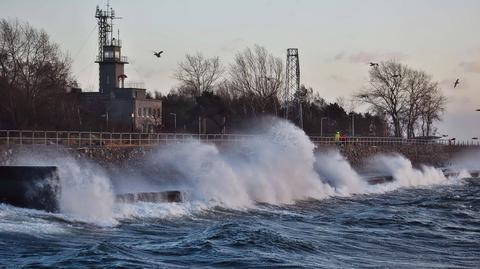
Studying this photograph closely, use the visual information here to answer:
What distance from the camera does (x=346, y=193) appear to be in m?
47.5

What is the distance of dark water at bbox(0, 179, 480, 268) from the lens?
19250 mm

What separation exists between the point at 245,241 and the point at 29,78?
5170 centimetres

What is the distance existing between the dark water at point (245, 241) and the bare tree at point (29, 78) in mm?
38732

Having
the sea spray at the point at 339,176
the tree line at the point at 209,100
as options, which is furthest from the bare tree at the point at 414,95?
the sea spray at the point at 339,176

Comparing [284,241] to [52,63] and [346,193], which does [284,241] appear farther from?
[52,63]

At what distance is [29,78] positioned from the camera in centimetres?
7031

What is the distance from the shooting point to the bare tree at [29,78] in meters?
67.7

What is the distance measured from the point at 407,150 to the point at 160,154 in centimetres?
5050

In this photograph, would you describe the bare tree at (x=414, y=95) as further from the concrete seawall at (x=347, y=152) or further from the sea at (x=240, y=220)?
the sea at (x=240, y=220)

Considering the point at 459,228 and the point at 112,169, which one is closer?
the point at 459,228

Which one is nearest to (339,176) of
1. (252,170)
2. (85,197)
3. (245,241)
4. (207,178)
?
(252,170)

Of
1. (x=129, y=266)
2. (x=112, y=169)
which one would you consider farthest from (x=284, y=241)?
(x=112, y=169)

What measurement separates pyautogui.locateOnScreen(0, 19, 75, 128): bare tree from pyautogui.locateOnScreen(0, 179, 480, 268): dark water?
1525 inches

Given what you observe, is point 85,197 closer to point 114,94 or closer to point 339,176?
point 339,176
